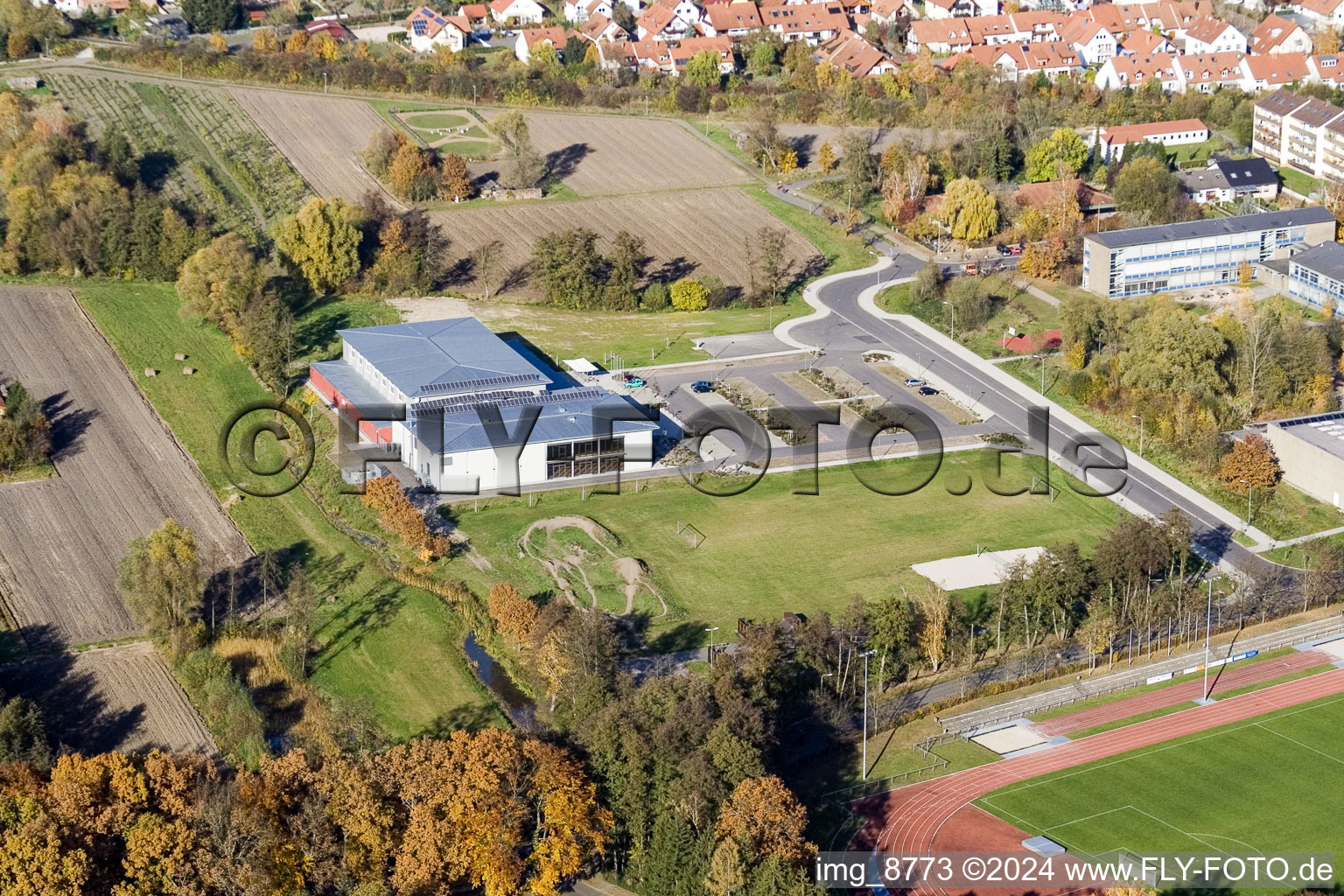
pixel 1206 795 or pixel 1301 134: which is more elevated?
pixel 1301 134

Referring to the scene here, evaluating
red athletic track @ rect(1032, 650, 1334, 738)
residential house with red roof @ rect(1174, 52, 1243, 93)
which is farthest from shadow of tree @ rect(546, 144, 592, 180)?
red athletic track @ rect(1032, 650, 1334, 738)

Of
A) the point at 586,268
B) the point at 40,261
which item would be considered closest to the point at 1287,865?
the point at 586,268

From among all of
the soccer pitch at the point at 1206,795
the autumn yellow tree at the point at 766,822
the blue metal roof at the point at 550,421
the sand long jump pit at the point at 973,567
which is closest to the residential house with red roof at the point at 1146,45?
Result: the blue metal roof at the point at 550,421

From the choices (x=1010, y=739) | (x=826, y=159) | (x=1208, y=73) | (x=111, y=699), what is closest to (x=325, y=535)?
(x=111, y=699)

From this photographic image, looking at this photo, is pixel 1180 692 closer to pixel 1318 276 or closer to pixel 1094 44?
pixel 1318 276

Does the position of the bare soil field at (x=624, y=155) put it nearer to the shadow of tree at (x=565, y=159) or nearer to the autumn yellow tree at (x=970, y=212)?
the shadow of tree at (x=565, y=159)

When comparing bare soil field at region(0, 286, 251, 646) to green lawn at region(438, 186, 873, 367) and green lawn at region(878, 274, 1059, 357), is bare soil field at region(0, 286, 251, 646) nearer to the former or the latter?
green lawn at region(438, 186, 873, 367)
